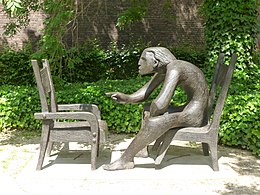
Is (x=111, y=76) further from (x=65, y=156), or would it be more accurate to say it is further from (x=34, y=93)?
(x=65, y=156)

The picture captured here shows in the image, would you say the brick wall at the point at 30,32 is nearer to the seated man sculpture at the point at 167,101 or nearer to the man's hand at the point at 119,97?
the man's hand at the point at 119,97

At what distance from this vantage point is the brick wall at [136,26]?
11.7m

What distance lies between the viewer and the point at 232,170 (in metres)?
4.12

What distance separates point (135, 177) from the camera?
12.4 ft

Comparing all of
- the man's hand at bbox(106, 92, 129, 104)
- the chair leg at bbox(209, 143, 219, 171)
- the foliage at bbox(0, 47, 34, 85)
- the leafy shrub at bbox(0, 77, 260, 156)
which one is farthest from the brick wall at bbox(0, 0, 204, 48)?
the chair leg at bbox(209, 143, 219, 171)

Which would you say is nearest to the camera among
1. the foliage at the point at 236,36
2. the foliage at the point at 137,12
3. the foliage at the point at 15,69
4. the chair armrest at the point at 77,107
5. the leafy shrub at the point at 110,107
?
the chair armrest at the point at 77,107

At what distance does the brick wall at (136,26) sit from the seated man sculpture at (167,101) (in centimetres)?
796

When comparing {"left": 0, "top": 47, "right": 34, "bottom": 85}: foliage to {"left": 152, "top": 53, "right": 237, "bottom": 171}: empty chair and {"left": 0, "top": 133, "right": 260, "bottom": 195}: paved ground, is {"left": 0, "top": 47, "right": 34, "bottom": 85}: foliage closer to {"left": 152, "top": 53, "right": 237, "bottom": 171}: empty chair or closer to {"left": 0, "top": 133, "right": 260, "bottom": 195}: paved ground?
{"left": 0, "top": 133, "right": 260, "bottom": 195}: paved ground

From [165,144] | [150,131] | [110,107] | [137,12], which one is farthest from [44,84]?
[137,12]

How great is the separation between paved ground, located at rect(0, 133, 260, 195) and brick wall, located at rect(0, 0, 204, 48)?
7.77 m

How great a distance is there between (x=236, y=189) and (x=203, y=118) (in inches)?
35.6

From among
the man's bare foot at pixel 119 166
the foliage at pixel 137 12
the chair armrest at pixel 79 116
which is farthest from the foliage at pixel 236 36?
the chair armrest at pixel 79 116

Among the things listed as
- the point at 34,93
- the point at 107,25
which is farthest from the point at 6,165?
the point at 107,25

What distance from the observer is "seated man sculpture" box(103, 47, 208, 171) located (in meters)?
3.78
